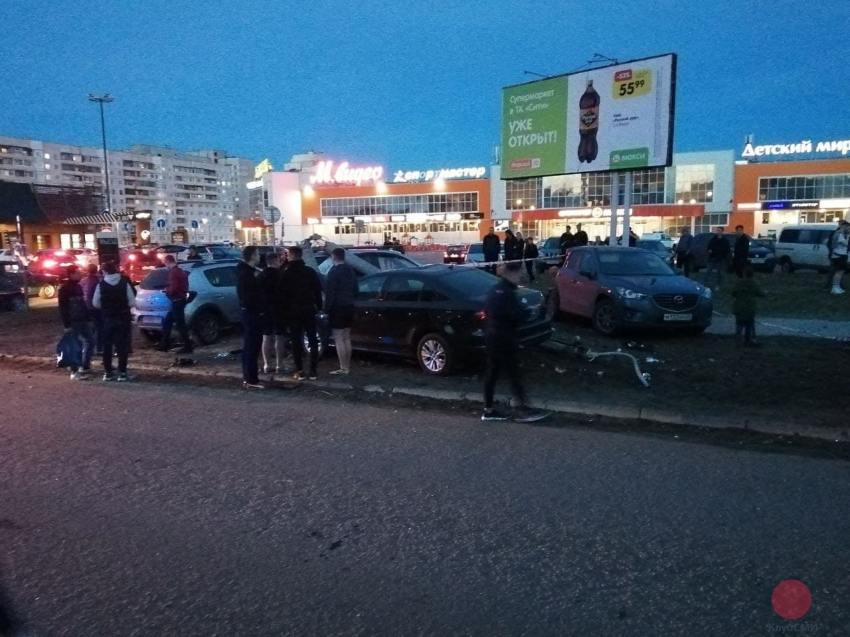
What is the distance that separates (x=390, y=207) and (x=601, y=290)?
7892cm

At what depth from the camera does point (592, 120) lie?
21594 millimetres

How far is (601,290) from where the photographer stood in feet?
38.9

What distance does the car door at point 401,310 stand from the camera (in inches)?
378

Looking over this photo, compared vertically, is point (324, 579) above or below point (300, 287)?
below

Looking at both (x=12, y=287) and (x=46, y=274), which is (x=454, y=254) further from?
(x=12, y=287)

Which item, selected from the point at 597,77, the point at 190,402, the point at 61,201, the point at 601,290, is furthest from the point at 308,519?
the point at 61,201

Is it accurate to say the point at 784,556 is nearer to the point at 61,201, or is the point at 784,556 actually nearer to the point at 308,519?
the point at 308,519

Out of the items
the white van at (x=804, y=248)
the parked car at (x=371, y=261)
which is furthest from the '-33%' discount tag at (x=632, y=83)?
the white van at (x=804, y=248)

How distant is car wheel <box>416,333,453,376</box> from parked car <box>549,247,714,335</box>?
366 centimetres

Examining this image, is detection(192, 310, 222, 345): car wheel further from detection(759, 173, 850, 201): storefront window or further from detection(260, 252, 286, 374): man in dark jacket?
detection(759, 173, 850, 201): storefront window

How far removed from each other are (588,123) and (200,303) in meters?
14.3

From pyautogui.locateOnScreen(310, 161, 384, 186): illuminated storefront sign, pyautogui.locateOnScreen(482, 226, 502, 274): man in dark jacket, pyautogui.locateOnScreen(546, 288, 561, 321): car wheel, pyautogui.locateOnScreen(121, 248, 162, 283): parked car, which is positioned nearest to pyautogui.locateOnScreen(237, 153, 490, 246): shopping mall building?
pyautogui.locateOnScreen(310, 161, 384, 186): illuminated storefront sign

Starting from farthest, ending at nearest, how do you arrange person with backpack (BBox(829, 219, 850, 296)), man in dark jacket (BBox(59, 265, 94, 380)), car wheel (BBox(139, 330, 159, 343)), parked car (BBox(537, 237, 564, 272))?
parked car (BBox(537, 237, 564, 272)) → person with backpack (BBox(829, 219, 850, 296)) → car wheel (BBox(139, 330, 159, 343)) → man in dark jacket (BBox(59, 265, 94, 380))

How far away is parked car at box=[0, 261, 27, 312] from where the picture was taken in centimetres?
1994
